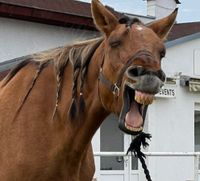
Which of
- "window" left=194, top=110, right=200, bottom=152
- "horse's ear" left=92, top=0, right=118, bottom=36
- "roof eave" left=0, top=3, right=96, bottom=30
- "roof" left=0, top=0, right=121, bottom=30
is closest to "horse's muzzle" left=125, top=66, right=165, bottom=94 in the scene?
"horse's ear" left=92, top=0, right=118, bottom=36

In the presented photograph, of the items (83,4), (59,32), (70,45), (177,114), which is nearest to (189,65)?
(177,114)

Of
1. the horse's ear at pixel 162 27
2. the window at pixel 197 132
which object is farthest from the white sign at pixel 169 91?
the horse's ear at pixel 162 27

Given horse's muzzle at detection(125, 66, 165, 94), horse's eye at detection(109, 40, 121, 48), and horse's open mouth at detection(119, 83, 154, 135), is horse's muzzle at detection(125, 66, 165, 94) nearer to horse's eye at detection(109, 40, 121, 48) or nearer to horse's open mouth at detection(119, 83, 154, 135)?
horse's open mouth at detection(119, 83, 154, 135)

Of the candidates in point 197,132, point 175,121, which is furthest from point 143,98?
point 197,132

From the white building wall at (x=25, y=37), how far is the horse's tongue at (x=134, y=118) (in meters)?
7.92

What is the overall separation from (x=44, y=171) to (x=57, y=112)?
382 millimetres

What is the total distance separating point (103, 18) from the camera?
3479 millimetres

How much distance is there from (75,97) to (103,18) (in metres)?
0.55

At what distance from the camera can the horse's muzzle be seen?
320 centimetres

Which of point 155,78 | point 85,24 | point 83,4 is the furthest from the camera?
point 83,4

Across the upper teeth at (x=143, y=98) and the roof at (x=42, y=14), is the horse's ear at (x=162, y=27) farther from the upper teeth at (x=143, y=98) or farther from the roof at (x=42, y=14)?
the roof at (x=42, y=14)

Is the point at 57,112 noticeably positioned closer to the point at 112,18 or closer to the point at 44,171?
the point at 44,171

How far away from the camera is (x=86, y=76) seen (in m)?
3.69

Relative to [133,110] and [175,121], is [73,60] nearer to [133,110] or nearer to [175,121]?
[133,110]
